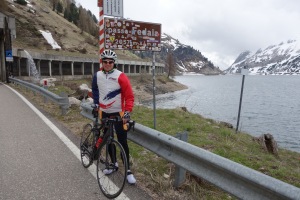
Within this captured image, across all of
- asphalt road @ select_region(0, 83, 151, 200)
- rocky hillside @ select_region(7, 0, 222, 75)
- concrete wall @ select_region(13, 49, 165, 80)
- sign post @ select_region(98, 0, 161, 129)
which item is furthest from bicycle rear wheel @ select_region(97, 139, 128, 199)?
rocky hillside @ select_region(7, 0, 222, 75)

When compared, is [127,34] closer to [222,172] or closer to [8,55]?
[222,172]

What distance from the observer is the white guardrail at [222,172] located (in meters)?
2.74

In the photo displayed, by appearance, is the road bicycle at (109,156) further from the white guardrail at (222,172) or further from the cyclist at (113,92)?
the white guardrail at (222,172)

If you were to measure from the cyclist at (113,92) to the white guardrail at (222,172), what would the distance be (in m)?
0.61

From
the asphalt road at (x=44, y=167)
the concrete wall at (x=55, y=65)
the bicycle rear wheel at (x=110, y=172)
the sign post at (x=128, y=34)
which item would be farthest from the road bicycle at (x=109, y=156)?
the concrete wall at (x=55, y=65)

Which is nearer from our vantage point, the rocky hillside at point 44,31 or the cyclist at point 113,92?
the cyclist at point 113,92

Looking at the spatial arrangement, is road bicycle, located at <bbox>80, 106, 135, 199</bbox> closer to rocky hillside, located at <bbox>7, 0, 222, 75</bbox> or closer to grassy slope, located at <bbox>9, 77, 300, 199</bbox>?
grassy slope, located at <bbox>9, 77, 300, 199</bbox>

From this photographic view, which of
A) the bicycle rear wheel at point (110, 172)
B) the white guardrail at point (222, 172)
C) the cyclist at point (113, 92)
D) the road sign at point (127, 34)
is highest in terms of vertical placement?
the road sign at point (127, 34)

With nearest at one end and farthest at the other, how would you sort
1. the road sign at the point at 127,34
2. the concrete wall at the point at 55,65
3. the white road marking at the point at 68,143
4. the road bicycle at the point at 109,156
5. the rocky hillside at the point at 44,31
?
the road bicycle at the point at 109,156 < the white road marking at the point at 68,143 < the road sign at the point at 127,34 < the concrete wall at the point at 55,65 < the rocky hillside at the point at 44,31

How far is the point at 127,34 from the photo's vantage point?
8352 mm

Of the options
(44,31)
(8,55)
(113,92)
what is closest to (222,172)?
(113,92)

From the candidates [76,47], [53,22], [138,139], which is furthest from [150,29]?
[53,22]

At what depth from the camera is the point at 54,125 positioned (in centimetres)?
937

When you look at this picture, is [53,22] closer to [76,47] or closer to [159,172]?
[76,47]
